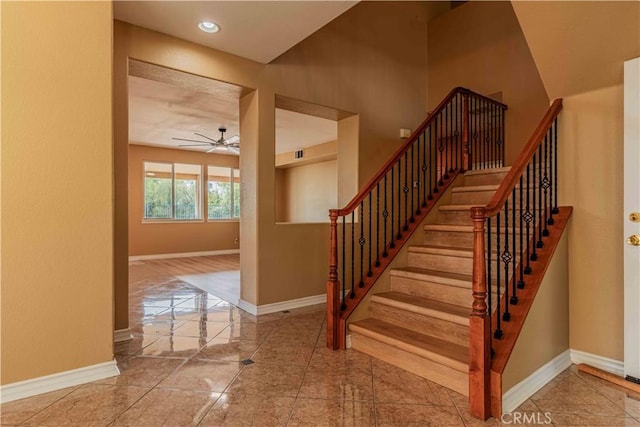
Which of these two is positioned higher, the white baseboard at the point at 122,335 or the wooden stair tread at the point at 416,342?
the wooden stair tread at the point at 416,342

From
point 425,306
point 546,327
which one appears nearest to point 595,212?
point 546,327

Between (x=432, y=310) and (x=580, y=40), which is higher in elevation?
(x=580, y=40)

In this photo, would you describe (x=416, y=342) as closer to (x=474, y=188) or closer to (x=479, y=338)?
(x=479, y=338)

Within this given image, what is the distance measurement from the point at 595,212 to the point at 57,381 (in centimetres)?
372

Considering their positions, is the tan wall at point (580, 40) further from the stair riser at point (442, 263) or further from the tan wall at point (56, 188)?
the tan wall at point (56, 188)

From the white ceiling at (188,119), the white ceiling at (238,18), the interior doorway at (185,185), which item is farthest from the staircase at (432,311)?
the white ceiling at (188,119)

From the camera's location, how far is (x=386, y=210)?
347 cm

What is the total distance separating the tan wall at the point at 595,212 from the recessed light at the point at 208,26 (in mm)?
2868

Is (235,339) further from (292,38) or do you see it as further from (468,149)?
(468,149)

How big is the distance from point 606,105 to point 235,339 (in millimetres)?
3341

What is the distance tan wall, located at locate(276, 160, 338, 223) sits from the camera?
29.4ft

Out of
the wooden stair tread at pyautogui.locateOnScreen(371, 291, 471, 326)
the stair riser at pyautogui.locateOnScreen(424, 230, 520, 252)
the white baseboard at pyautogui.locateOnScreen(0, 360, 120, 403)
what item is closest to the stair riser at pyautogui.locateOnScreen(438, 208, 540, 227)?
the stair riser at pyautogui.locateOnScreen(424, 230, 520, 252)

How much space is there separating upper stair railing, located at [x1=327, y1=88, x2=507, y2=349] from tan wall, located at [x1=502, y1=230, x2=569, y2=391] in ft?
3.93

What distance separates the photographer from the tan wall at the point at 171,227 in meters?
8.12
